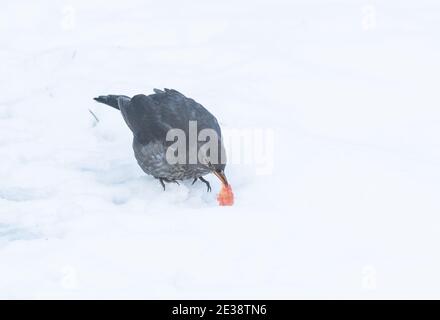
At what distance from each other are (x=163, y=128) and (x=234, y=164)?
2.22 ft

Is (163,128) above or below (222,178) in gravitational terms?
above

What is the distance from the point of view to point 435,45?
8203 mm

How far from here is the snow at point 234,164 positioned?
4516 millimetres

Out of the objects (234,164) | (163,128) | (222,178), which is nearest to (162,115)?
(163,128)

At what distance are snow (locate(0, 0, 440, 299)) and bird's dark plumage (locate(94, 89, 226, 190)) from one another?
16cm

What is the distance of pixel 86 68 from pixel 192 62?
113 cm

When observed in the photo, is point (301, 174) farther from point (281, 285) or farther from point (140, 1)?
point (140, 1)

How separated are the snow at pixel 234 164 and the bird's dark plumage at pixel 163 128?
16cm

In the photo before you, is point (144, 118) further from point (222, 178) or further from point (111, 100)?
point (222, 178)

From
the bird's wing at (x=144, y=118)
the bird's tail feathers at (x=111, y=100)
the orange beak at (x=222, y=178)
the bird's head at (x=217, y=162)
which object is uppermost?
the bird's tail feathers at (x=111, y=100)

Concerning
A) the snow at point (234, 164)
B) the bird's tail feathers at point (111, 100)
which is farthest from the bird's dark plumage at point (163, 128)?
the bird's tail feathers at point (111, 100)

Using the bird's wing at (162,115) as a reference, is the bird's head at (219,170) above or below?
below

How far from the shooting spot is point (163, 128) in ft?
19.1

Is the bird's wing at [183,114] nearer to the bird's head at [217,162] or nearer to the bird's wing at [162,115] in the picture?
the bird's wing at [162,115]
